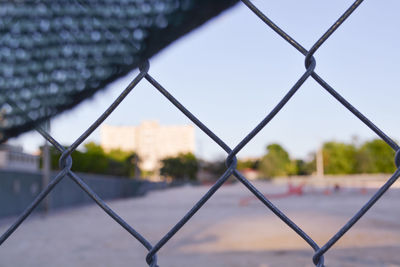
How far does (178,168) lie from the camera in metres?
60.8

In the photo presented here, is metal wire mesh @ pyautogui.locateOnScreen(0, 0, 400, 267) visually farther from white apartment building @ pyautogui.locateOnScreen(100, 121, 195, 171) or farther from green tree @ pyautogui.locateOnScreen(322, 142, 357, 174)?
green tree @ pyautogui.locateOnScreen(322, 142, 357, 174)

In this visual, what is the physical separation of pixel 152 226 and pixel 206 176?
65.6 m

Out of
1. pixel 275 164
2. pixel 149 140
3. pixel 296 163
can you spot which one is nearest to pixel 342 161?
pixel 275 164

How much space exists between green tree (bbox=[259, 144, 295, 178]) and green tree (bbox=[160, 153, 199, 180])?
37.9ft

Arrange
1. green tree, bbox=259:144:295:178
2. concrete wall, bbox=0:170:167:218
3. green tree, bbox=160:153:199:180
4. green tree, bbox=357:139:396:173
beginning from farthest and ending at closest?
green tree, bbox=259:144:295:178
green tree, bbox=160:153:199:180
green tree, bbox=357:139:396:173
concrete wall, bbox=0:170:167:218

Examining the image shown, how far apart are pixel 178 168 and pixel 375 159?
87.2 ft

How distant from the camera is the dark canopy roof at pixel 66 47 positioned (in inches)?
29.5

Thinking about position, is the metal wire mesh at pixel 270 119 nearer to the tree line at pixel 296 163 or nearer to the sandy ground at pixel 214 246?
the sandy ground at pixel 214 246

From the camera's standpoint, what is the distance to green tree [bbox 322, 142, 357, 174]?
59.4 meters

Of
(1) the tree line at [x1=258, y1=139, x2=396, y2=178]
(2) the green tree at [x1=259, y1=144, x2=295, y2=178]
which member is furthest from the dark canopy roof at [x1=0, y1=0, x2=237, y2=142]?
(2) the green tree at [x1=259, y1=144, x2=295, y2=178]

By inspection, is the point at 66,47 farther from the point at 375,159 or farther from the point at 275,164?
the point at 275,164

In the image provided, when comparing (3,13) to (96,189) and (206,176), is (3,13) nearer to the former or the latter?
(96,189)

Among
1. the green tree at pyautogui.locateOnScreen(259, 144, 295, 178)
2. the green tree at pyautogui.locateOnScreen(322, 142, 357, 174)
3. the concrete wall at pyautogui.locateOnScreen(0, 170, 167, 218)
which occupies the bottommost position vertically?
the green tree at pyautogui.locateOnScreen(259, 144, 295, 178)

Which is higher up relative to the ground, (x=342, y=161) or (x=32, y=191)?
(x=32, y=191)
